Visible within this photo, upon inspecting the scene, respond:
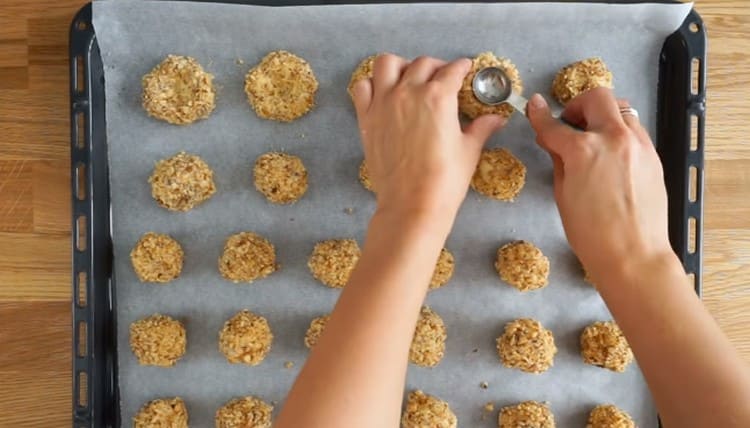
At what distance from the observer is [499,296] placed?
135cm

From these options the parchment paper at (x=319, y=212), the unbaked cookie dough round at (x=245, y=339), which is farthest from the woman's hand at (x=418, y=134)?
the unbaked cookie dough round at (x=245, y=339)

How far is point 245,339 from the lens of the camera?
50.9 inches

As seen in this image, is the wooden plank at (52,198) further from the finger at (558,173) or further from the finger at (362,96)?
the finger at (558,173)

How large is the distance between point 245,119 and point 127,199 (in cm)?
27

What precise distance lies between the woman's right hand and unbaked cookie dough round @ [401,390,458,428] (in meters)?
0.39

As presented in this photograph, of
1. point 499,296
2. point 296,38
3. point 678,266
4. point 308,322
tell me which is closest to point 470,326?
point 499,296

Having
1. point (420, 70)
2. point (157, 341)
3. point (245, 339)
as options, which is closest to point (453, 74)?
point (420, 70)

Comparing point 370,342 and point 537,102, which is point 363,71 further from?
point 370,342

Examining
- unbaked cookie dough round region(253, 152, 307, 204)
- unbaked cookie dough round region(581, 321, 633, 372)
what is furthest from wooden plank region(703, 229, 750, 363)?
unbaked cookie dough round region(253, 152, 307, 204)

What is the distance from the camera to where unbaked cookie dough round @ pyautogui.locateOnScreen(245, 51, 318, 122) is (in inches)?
50.8

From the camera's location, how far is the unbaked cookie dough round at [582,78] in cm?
128

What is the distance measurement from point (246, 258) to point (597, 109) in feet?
2.21

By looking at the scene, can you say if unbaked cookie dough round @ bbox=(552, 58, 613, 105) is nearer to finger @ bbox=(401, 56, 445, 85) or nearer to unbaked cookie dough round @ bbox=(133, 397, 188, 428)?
finger @ bbox=(401, 56, 445, 85)

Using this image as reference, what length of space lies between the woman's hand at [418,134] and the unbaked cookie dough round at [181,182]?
31 cm
